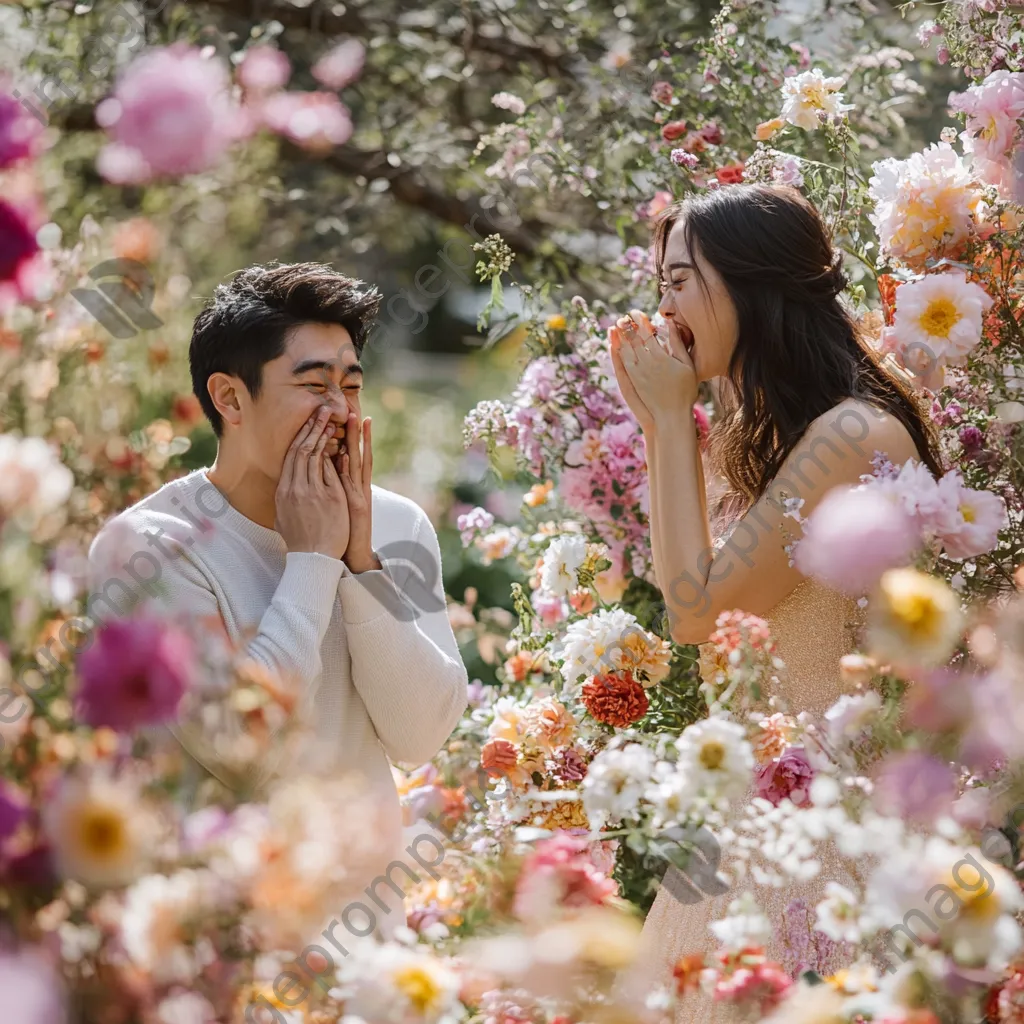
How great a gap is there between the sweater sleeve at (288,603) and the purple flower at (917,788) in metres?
0.85

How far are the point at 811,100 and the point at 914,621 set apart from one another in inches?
54.1

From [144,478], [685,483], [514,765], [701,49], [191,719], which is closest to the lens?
[191,719]

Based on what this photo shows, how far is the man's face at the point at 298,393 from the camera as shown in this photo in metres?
1.93

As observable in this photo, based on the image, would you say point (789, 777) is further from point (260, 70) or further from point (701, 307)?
point (260, 70)

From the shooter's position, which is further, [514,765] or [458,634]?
[458,634]

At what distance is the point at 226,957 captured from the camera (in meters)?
0.88

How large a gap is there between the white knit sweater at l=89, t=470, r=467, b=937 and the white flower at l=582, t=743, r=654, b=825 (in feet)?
2.26

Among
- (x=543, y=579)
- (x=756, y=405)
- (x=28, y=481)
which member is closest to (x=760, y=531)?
(x=756, y=405)

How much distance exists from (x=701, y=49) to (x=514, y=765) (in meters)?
1.67

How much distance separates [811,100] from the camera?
83.1 inches

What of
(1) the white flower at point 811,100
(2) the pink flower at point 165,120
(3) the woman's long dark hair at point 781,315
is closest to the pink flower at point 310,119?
(1) the white flower at point 811,100

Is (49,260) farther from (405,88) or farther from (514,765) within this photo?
(405,88)

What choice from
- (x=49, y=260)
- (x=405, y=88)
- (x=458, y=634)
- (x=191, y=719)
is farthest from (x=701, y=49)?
(x=191, y=719)

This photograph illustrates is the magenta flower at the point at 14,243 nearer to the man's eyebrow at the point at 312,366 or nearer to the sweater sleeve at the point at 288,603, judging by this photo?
the sweater sleeve at the point at 288,603
